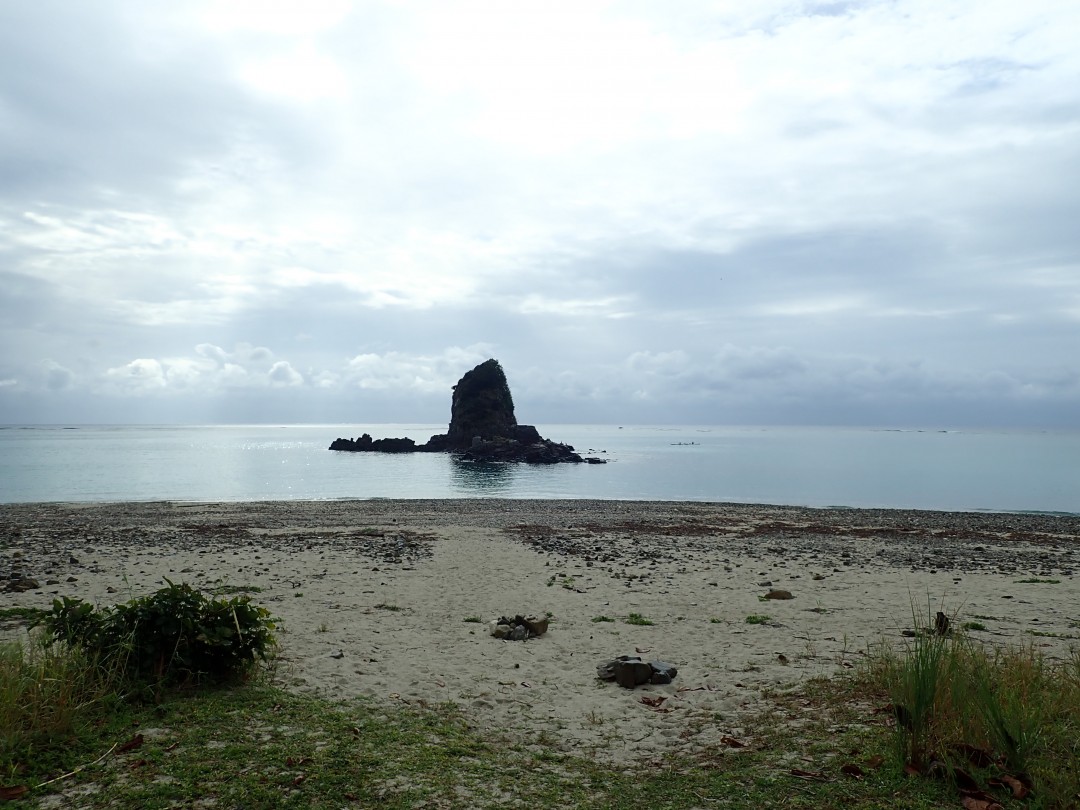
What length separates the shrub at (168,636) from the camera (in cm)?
762

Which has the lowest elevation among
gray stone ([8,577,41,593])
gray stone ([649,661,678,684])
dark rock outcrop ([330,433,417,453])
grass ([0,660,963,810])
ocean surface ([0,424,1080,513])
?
ocean surface ([0,424,1080,513])

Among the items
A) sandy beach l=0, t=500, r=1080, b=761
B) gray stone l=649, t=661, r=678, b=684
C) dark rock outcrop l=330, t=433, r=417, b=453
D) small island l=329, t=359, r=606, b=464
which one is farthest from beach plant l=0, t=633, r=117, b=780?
dark rock outcrop l=330, t=433, r=417, b=453

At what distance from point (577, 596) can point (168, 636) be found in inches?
343

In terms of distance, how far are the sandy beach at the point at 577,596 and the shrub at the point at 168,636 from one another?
2.71 feet

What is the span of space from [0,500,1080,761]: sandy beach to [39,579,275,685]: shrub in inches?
32.5

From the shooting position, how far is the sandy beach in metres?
8.43

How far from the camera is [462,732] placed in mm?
7211

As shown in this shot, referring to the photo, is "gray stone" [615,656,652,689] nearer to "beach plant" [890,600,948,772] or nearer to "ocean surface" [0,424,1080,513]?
"beach plant" [890,600,948,772]

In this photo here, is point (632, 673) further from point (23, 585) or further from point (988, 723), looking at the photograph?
point (23, 585)

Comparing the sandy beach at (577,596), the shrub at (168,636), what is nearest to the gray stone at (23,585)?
the sandy beach at (577,596)

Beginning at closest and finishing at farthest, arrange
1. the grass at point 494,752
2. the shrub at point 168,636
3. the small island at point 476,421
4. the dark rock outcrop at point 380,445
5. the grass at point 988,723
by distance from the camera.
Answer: the grass at point 988,723 < the grass at point 494,752 < the shrub at point 168,636 < the small island at point 476,421 < the dark rock outcrop at point 380,445

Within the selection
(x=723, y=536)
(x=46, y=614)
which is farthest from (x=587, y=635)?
(x=723, y=536)

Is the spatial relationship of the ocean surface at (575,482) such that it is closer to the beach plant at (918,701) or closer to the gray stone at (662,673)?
the gray stone at (662,673)

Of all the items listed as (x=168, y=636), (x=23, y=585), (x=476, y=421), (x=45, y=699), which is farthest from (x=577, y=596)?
(x=476, y=421)
